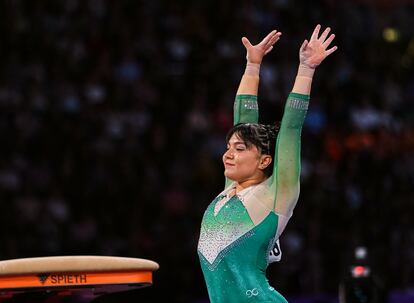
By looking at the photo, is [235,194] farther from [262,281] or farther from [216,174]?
[216,174]

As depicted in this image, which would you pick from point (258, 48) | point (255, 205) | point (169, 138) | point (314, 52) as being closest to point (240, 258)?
point (255, 205)

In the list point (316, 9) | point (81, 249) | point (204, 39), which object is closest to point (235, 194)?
point (81, 249)

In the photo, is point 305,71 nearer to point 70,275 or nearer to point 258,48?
point 258,48

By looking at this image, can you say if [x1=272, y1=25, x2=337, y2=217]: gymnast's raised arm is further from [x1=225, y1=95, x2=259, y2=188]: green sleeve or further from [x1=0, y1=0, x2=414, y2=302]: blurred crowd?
[x1=0, y1=0, x2=414, y2=302]: blurred crowd

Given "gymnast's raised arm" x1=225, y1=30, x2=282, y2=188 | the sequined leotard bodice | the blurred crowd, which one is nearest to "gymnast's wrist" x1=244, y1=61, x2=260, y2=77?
"gymnast's raised arm" x1=225, y1=30, x2=282, y2=188

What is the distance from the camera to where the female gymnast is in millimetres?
4480

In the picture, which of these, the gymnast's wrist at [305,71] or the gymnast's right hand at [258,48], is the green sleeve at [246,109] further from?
the gymnast's wrist at [305,71]

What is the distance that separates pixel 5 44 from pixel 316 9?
183 inches

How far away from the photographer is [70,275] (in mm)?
4469

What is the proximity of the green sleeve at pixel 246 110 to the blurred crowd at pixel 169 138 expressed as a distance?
15.4 ft

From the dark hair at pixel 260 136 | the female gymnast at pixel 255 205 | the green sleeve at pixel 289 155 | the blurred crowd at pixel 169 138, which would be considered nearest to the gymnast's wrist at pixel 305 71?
the female gymnast at pixel 255 205

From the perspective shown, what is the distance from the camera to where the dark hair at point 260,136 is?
15.3ft

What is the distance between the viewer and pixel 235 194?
468 cm

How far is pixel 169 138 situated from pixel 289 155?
6.32 meters
